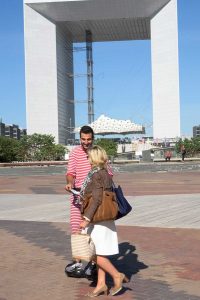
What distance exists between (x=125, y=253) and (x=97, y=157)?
250 centimetres

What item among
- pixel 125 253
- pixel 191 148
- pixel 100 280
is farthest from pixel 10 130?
pixel 100 280

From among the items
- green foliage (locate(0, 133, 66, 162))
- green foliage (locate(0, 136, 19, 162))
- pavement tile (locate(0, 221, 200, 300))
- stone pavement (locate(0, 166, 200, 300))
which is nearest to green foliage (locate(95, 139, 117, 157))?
green foliage (locate(0, 133, 66, 162))

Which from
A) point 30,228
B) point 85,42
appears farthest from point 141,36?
point 30,228

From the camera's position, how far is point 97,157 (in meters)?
5.46

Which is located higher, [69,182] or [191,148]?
[191,148]

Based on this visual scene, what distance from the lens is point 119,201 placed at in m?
5.50

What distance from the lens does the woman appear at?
5391 mm

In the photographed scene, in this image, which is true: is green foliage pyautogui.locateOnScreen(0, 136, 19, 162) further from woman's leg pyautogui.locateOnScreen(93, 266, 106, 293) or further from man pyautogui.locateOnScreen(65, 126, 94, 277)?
woman's leg pyautogui.locateOnScreen(93, 266, 106, 293)

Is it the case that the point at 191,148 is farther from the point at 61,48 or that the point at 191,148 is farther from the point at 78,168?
the point at 78,168

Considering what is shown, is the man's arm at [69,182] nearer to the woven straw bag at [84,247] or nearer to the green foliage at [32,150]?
the woven straw bag at [84,247]

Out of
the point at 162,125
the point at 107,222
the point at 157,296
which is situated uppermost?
the point at 162,125

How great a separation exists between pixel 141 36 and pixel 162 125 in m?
25.9

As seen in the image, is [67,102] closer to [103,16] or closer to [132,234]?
[103,16]

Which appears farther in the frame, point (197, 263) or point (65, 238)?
point (65, 238)
